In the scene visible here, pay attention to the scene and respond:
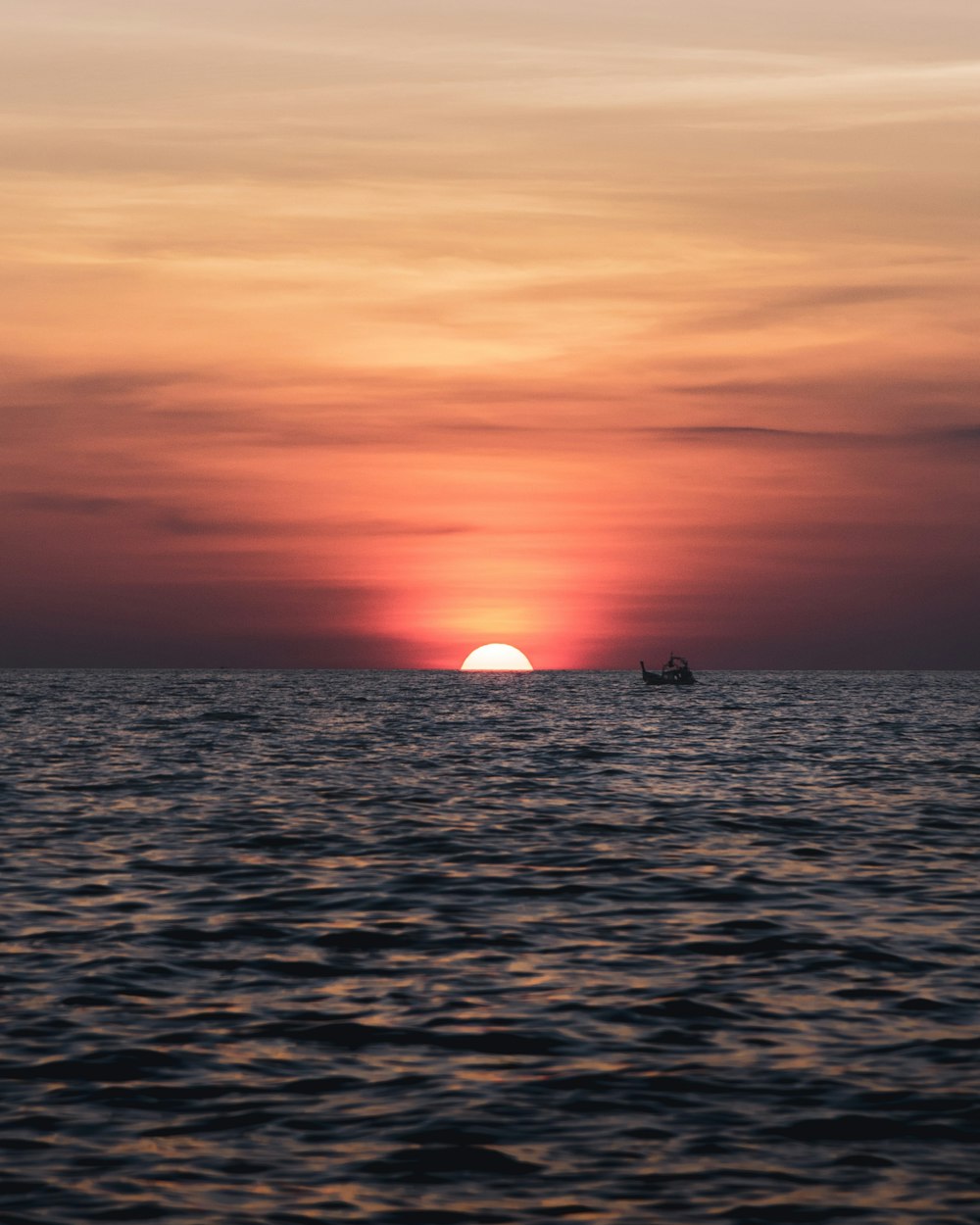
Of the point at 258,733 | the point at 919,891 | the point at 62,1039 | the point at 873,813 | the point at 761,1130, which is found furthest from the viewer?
the point at 258,733

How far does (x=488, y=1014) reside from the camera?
16.5 m

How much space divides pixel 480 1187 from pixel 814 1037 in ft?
17.5

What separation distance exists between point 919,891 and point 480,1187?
596 inches

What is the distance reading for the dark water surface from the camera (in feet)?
37.9

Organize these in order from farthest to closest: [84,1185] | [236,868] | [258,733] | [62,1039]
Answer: [258,733]
[236,868]
[62,1039]
[84,1185]

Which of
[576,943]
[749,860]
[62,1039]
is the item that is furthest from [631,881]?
[62,1039]

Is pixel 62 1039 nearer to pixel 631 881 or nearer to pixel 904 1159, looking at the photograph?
pixel 904 1159

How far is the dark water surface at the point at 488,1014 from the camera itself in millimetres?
11547

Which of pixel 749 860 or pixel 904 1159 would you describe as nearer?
pixel 904 1159

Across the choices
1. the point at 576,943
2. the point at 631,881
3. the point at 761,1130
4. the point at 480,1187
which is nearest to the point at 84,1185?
the point at 480,1187

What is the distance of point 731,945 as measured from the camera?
20.4m

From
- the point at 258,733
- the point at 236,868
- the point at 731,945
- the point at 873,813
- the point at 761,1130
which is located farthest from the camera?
the point at 258,733

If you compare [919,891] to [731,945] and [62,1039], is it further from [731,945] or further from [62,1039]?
[62,1039]

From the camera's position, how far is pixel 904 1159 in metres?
12.1
